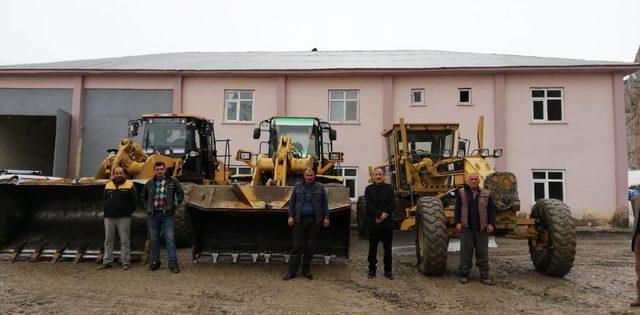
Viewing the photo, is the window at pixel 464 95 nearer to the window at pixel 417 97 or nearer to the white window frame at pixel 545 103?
the window at pixel 417 97

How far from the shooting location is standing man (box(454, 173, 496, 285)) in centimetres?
630

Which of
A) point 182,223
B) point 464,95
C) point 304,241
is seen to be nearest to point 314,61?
point 464,95

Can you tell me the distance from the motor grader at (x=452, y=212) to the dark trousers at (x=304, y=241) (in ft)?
4.98

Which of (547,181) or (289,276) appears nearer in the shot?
(289,276)

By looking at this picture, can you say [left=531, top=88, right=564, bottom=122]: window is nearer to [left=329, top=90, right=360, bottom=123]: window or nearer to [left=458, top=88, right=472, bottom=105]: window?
[left=458, top=88, right=472, bottom=105]: window

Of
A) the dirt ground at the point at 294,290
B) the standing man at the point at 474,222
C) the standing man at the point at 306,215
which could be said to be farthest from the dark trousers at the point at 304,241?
the standing man at the point at 474,222

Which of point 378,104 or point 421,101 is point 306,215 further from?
point 421,101

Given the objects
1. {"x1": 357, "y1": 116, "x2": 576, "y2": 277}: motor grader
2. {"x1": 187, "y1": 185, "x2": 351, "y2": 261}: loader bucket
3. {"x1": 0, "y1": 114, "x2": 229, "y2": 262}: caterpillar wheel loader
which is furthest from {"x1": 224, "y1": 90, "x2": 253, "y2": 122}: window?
{"x1": 187, "y1": 185, "x2": 351, "y2": 261}: loader bucket

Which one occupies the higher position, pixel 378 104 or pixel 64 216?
pixel 378 104

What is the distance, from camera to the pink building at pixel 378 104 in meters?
14.7

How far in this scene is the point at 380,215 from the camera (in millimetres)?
6438

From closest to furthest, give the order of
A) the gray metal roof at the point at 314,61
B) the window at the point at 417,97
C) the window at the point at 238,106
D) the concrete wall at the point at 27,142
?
the window at the point at 417,97
the gray metal roof at the point at 314,61
the window at the point at 238,106
the concrete wall at the point at 27,142

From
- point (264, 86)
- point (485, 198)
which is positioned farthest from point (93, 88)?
point (485, 198)

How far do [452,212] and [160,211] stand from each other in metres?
4.20
